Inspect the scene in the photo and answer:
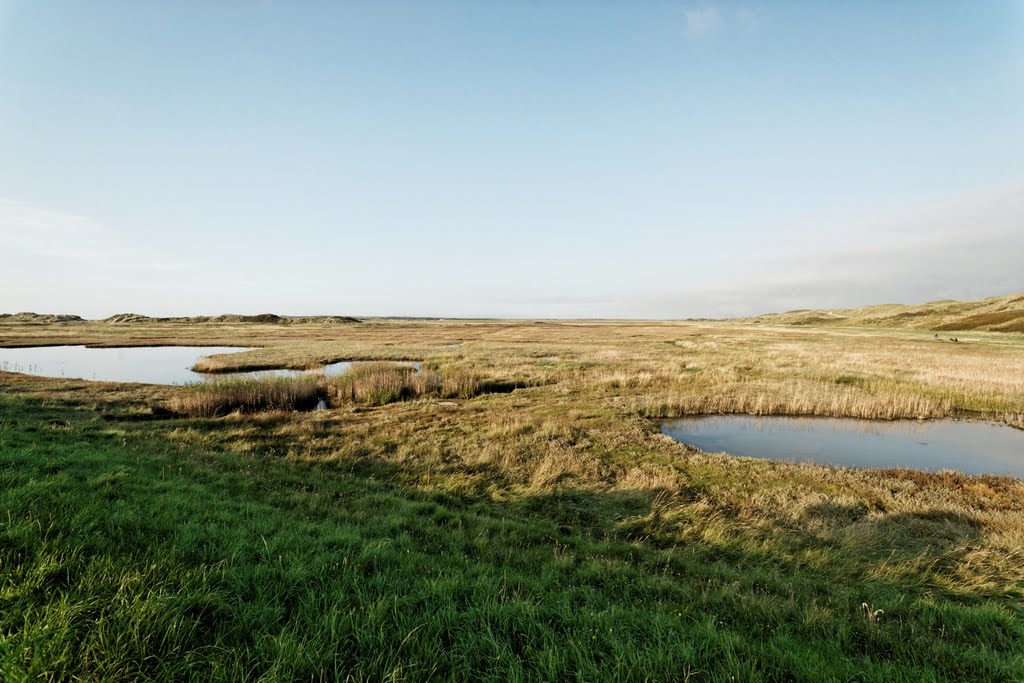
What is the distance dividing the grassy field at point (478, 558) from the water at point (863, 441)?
294 cm

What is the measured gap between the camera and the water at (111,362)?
37.0 m

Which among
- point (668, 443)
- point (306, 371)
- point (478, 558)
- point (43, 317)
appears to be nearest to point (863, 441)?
point (668, 443)

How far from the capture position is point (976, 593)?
7406 mm

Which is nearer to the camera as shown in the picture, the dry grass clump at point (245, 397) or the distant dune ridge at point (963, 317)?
the dry grass clump at point (245, 397)

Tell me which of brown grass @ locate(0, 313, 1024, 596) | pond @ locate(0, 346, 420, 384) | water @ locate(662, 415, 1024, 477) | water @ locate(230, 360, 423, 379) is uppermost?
pond @ locate(0, 346, 420, 384)

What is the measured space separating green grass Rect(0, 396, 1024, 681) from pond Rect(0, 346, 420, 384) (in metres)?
29.6

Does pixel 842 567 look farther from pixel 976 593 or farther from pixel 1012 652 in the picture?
pixel 1012 652

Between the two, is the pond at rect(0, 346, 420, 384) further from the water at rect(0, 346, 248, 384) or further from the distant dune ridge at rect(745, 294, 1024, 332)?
the distant dune ridge at rect(745, 294, 1024, 332)

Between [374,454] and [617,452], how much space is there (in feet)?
29.2

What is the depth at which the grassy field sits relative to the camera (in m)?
3.87

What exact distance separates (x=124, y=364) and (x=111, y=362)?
2724mm

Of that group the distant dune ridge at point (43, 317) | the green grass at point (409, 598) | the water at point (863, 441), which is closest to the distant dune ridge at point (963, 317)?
the water at point (863, 441)

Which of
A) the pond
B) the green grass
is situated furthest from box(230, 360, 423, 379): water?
the green grass

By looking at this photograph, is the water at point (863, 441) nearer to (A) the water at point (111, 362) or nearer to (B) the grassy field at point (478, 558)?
(B) the grassy field at point (478, 558)
